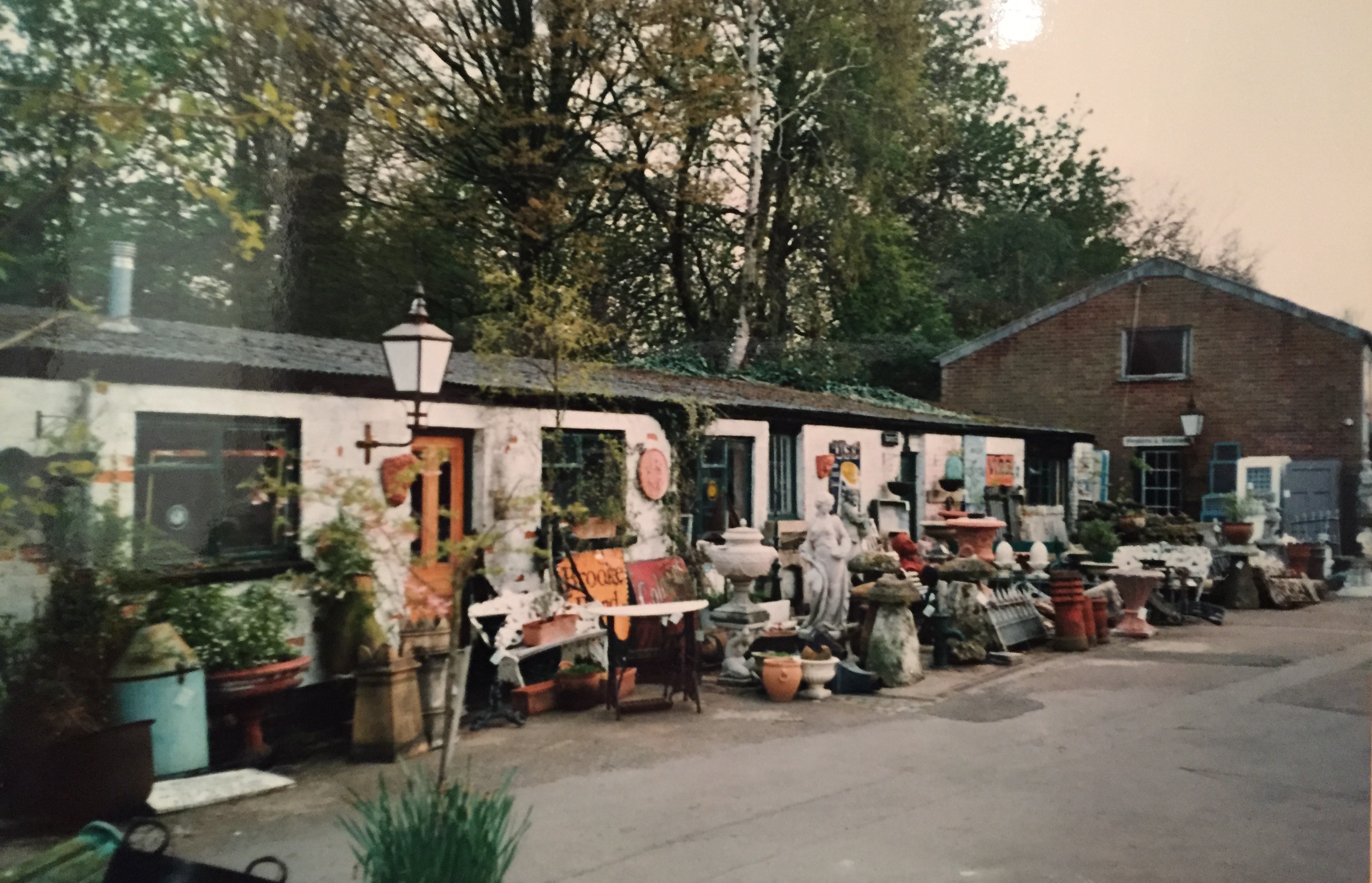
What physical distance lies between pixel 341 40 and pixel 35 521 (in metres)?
1.90

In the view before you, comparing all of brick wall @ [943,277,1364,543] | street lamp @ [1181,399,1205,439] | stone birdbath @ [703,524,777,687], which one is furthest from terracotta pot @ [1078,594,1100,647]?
stone birdbath @ [703,524,777,687]

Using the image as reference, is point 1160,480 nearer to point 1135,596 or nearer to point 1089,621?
point 1089,621

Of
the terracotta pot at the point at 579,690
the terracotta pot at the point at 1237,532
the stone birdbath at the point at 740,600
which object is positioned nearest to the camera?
the terracotta pot at the point at 579,690

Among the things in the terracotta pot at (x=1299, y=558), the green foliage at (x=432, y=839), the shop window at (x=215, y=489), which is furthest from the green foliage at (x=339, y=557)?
the terracotta pot at (x=1299, y=558)

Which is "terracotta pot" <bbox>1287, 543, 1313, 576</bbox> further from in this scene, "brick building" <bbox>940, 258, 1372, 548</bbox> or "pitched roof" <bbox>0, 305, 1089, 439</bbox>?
"pitched roof" <bbox>0, 305, 1089, 439</bbox>

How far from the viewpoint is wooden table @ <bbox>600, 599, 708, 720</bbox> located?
236 inches

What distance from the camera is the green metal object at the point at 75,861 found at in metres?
2.84

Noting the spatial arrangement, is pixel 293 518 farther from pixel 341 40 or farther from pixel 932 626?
pixel 932 626

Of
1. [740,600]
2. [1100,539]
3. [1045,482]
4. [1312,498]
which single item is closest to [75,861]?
[740,600]

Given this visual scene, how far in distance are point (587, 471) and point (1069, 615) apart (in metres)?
4.82

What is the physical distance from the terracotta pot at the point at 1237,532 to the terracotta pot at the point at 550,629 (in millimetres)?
4695

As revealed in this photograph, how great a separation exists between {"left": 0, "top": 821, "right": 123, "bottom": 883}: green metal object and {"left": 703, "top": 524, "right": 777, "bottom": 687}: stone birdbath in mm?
4295

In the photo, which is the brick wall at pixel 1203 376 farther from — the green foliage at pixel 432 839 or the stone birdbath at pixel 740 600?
the green foliage at pixel 432 839

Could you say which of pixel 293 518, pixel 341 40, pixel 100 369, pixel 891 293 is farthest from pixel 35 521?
pixel 891 293
